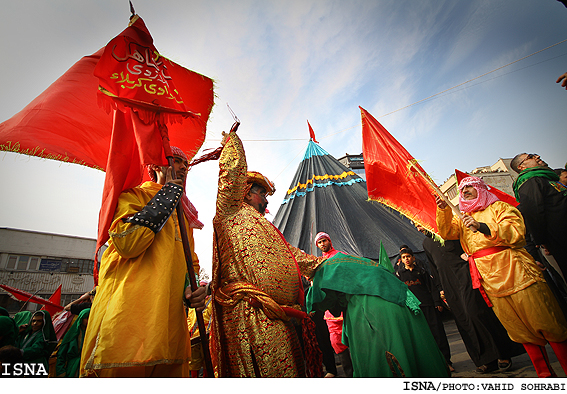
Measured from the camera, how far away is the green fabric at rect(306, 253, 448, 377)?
61.3 inches

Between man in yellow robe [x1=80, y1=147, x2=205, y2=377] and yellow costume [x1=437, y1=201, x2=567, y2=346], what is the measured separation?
8.96ft

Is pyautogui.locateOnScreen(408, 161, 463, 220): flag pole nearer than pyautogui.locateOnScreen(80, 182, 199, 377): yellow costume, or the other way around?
pyautogui.locateOnScreen(80, 182, 199, 377): yellow costume

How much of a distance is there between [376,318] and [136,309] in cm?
136

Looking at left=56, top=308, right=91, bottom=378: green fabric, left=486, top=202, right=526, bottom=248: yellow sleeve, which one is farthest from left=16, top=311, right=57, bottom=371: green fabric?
left=486, top=202, right=526, bottom=248: yellow sleeve

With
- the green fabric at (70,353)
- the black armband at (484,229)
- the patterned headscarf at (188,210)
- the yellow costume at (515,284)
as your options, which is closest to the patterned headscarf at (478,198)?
the yellow costume at (515,284)

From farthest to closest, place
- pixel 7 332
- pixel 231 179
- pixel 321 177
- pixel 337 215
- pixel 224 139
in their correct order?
pixel 321 177, pixel 337 215, pixel 7 332, pixel 224 139, pixel 231 179

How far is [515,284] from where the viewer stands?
2385 mm

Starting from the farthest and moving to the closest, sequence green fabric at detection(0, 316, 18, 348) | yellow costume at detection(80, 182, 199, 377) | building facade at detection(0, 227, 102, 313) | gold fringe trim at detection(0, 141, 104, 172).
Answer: building facade at detection(0, 227, 102, 313), green fabric at detection(0, 316, 18, 348), gold fringe trim at detection(0, 141, 104, 172), yellow costume at detection(80, 182, 199, 377)

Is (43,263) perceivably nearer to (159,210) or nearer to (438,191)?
(159,210)

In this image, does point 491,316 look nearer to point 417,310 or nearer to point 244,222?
point 417,310

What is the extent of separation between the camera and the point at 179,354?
1.32 m

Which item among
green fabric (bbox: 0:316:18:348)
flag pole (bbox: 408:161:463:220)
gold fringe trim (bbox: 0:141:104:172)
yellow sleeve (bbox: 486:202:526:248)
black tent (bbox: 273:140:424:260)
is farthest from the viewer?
black tent (bbox: 273:140:424:260)

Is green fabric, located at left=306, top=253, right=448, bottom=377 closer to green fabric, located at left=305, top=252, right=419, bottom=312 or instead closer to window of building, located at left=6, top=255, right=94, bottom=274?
green fabric, located at left=305, top=252, right=419, bottom=312

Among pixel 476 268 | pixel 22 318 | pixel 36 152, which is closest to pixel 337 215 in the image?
pixel 476 268
